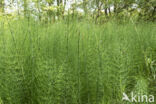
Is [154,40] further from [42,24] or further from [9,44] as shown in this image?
[9,44]

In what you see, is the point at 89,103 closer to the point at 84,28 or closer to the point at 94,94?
the point at 94,94

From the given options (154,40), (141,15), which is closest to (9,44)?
(154,40)

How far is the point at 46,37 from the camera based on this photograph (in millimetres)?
1420

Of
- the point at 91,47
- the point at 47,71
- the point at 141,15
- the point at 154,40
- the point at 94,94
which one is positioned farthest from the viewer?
the point at 141,15

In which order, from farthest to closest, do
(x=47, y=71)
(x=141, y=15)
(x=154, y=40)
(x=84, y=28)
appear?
(x=141, y=15), (x=154, y=40), (x=84, y=28), (x=47, y=71)

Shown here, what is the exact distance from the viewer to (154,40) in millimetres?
2291

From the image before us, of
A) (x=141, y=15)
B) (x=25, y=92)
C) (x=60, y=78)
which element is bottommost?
(x=25, y=92)

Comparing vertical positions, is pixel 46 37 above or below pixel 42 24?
below

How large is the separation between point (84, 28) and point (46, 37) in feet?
1.55

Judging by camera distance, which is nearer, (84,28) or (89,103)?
(89,103)

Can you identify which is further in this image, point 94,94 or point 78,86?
point 94,94

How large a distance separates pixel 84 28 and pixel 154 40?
4.40 ft

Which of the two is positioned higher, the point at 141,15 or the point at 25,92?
the point at 141,15

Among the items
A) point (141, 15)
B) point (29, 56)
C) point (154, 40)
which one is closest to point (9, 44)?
point (29, 56)
